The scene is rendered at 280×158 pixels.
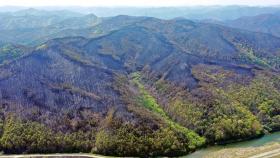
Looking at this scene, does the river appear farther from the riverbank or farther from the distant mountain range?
the riverbank

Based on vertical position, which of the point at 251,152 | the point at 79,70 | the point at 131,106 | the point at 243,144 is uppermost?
the point at 79,70

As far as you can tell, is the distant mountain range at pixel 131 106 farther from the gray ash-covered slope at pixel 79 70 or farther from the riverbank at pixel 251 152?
the riverbank at pixel 251 152

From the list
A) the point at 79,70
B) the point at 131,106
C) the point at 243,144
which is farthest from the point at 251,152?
the point at 79,70

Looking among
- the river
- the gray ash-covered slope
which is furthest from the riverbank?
the gray ash-covered slope

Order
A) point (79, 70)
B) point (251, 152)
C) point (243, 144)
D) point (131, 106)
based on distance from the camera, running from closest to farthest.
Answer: point (251, 152) → point (243, 144) → point (131, 106) → point (79, 70)

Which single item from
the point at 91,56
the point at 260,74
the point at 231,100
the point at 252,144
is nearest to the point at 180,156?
the point at 252,144

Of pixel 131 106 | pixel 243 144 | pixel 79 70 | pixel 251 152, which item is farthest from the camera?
pixel 79 70

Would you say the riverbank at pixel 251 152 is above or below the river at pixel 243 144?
above

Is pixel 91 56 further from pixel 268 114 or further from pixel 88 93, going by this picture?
pixel 268 114

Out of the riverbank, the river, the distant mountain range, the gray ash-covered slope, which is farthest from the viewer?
the gray ash-covered slope

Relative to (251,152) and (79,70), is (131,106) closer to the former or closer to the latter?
(251,152)

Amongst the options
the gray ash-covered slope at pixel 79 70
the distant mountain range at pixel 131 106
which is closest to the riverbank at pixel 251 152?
the distant mountain range at pixel 131 106
